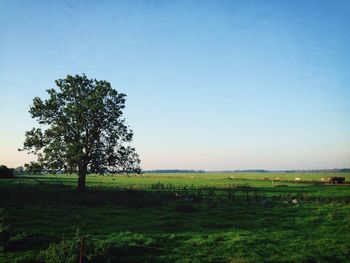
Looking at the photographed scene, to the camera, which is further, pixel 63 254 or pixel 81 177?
pixel 81 177

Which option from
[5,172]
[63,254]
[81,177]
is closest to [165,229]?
[63,254]

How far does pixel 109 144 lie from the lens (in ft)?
147

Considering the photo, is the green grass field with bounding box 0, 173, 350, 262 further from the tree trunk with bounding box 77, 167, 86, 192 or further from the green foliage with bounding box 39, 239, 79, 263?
the tree trunk with bounding box 77, 167, 86, 192

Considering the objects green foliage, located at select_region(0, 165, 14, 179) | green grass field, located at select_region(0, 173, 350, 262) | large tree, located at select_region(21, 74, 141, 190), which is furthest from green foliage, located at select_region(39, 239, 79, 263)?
green foliage, located at select_region(0, 165, 14, 179)

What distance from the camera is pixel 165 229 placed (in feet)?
76.8

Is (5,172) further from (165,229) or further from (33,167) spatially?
(165,229)

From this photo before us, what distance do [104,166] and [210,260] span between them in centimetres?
3069

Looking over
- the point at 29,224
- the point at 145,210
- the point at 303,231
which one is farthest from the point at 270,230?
the point at 29,224

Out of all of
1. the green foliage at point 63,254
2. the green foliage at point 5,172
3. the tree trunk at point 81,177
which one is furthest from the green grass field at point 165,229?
the green foliage at point 5,172

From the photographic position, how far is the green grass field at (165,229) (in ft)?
54.2

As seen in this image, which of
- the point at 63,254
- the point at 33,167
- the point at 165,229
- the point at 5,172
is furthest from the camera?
the point at 5,172

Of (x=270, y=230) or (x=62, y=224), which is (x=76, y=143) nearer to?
(x=62, y=224)

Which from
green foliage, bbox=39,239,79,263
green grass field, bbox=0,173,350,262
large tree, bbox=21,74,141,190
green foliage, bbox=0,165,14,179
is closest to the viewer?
green foliage, bbox=39,239,79,263

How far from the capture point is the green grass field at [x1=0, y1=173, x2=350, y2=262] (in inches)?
650
